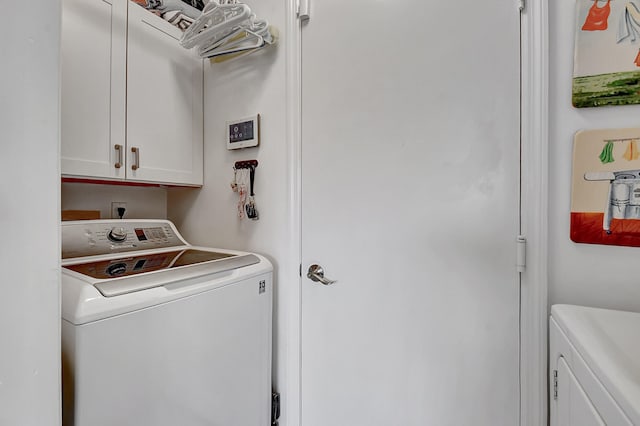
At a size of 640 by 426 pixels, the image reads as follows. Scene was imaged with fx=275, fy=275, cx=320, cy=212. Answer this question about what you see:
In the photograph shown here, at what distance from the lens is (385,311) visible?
3.70 ft

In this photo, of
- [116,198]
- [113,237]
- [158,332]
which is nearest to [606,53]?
[158,332]

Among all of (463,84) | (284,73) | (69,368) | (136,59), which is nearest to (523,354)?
(463,84)

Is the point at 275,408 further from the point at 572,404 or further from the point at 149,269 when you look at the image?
the point at 572,404

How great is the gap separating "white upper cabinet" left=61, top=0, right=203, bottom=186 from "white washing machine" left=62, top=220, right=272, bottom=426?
31 cm

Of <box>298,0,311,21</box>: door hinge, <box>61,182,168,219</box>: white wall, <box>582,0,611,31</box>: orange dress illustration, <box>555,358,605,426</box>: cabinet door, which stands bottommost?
<box>555,358,605,426</box>: cabinet door

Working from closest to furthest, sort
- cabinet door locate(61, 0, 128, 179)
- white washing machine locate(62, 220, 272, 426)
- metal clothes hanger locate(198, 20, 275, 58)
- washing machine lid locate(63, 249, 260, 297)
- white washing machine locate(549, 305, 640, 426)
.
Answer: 1. white washing machine locate(549, 305, 640, 426)
2. white washing machine locate(62, 220, 272, 426)
3. washing machine lid locate(63, 249, 260, 297)
4. cabinet door locate(61, 0, 128, 179)
5. metal clothes hanger locate(198, 20, 275, 58)

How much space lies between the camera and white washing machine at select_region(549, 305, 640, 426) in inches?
16.7

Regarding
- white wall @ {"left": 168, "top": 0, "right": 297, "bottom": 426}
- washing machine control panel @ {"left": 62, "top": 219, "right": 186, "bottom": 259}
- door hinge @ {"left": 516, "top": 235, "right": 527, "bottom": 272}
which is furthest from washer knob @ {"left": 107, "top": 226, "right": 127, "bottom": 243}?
door hinge @ {"left": 516, "top": 235, "right": 527, "bottom": 272}

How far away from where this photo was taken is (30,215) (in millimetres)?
521

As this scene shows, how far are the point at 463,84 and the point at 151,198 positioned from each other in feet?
5.82

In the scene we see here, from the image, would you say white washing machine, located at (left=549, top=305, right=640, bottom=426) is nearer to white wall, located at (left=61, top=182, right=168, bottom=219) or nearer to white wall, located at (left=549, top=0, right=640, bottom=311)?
white wall, located at (left=549, top=0, right=640, bottom=311)

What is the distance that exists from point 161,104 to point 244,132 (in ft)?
1.43

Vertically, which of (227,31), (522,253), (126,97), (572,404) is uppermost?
(227,31)

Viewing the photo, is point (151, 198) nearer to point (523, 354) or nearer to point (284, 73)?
point (284, 73)
